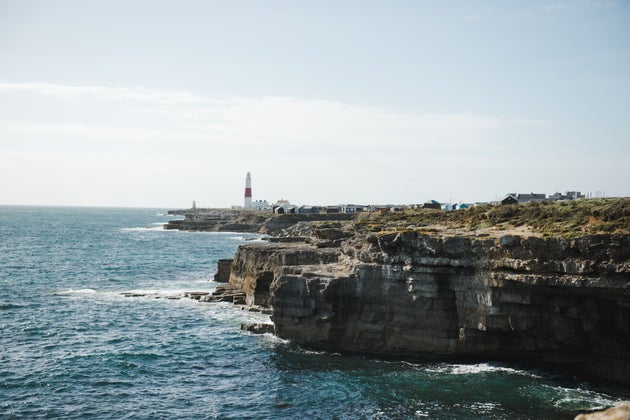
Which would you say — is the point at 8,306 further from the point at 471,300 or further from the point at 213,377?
the point at 471,300

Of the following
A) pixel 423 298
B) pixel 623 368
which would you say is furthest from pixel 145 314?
pixel 623 368

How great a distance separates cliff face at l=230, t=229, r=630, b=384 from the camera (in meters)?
33.0

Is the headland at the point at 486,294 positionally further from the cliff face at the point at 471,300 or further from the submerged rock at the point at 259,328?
the submerged rock at the point at 259,328

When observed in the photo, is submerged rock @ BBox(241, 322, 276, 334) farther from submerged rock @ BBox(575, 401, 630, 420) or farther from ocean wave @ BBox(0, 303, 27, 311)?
submerged rock @ BBox(575, 401, 630, 420)

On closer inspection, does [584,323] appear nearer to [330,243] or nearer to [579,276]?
[579,276]

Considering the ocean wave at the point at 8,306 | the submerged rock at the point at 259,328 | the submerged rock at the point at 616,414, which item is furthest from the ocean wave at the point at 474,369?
the ocean wave at the point at 8,306

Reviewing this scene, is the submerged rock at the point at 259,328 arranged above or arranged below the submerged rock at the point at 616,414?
below

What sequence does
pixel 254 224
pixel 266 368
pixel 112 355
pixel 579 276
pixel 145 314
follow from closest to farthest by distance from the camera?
pixel 579 276, pixel 266 368, pixel 112 355, pixel 145 314, pixel 254 224

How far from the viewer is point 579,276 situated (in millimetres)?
32219

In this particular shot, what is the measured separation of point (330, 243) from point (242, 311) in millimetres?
11039

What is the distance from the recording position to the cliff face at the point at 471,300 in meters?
33.0

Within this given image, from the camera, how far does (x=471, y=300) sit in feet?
121

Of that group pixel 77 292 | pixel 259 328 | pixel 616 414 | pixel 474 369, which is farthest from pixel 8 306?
pixel 616 414

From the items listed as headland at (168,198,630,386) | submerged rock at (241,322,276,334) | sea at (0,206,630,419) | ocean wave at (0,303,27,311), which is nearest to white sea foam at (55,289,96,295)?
sea at (0,206,630,419)
